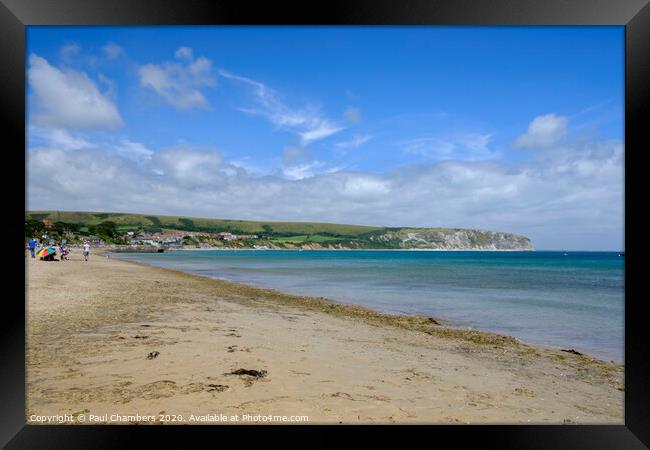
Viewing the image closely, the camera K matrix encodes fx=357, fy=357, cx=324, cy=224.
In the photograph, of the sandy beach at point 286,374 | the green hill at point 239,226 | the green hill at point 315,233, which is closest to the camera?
the sandy beach at point 286,374

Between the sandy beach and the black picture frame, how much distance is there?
0.87 ft

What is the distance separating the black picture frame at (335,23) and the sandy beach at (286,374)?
0.27 metres

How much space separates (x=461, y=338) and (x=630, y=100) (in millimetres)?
5383

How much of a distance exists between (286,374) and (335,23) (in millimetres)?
3420

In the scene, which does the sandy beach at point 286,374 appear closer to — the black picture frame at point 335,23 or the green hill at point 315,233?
the black picture frame at point 335,23

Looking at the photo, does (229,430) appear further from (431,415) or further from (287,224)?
(287,224)

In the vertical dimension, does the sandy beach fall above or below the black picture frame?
below

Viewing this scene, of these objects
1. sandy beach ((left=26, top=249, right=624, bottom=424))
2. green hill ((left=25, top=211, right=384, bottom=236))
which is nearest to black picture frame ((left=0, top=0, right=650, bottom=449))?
sandy beach ((left=26, top=249, right=624, bottom=424))

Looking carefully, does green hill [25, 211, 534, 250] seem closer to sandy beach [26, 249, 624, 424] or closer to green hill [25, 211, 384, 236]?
green hill [25, 211, 384, 236]

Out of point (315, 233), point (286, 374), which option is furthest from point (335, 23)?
point (315, 233)

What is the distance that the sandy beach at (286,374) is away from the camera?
3.03m

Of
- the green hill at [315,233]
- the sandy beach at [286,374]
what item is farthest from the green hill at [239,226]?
the sandy beach at [286,374]

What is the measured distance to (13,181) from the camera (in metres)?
2.65

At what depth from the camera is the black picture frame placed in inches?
101
